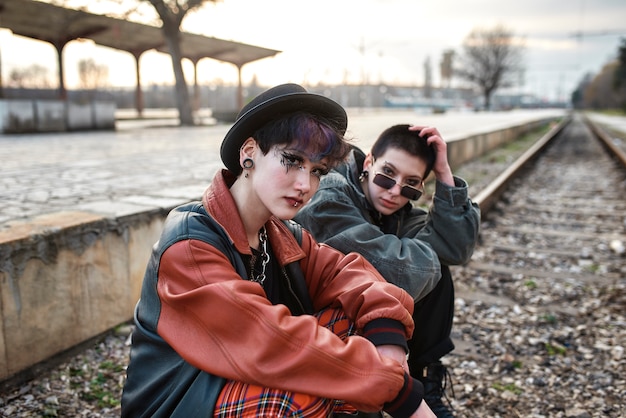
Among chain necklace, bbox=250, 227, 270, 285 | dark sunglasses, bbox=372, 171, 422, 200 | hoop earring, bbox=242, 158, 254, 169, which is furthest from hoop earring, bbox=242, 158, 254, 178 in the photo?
dark sunglasses, bbox=372, 171, 422, 200

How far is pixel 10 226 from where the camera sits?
285 cm

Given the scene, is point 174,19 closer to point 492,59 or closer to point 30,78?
point 30,78

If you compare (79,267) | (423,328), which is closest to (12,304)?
(79,267)

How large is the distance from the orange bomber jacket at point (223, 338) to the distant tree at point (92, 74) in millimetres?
48119

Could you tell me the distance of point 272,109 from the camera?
64.2 inches

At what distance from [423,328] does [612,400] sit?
3.88ft

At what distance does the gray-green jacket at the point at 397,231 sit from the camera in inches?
89.8

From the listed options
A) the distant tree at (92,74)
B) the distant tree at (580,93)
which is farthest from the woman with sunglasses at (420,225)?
the distant tree at (580,93)

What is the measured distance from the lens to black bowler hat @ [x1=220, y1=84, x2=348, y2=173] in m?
1.61

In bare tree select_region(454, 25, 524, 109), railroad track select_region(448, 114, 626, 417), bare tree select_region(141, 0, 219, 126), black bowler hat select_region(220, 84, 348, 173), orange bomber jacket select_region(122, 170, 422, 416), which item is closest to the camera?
orange bomber jacket select_region(122, 170, 422, 416)

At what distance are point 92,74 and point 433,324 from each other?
48.8 metres

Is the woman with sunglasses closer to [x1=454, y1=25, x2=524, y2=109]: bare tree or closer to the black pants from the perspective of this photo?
the black pants

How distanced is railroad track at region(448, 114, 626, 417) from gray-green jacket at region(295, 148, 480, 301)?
3.05 ft

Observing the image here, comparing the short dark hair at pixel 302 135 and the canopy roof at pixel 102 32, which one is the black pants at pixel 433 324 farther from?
the canopy roof at pixel 102 32
